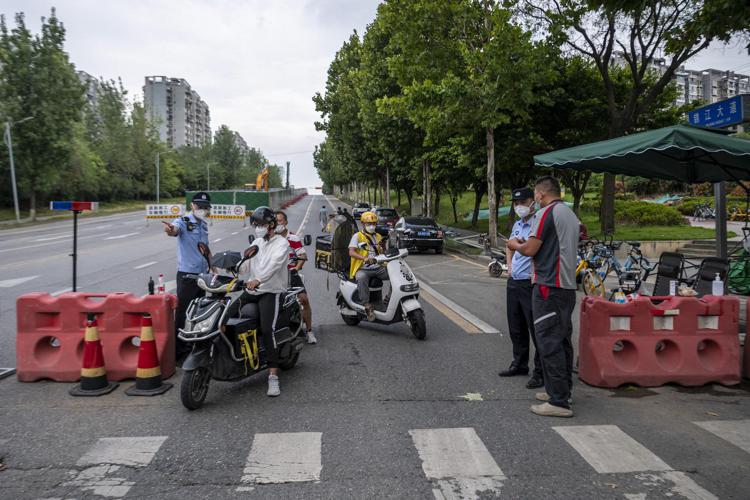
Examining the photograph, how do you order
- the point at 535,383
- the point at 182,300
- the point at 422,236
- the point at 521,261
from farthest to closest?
the point at 422,236
the point at 182,300
the point at 521,261
the point at 535,383

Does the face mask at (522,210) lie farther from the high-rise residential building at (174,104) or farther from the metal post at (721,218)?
the high-rise residential building at (174,104)

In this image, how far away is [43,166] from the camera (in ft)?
138

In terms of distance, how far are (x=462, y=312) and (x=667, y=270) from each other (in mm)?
3293

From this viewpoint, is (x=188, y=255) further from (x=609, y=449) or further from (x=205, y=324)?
(x=609, y=449)

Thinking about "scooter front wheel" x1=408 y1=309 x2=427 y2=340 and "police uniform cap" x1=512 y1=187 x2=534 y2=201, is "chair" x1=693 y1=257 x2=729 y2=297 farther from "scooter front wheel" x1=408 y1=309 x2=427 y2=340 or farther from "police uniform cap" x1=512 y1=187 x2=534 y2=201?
"scooter front wheel" x1=408 y1=309 x2=427 y2=340

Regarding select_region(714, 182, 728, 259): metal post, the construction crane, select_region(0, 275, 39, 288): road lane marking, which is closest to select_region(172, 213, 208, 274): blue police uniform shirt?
select_region(0, 275, 39, 288): road lane marking

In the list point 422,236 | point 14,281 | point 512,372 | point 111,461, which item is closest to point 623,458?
point 512,372

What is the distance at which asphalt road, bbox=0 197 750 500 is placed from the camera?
11.9 ft

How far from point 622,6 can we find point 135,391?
20.4 ft

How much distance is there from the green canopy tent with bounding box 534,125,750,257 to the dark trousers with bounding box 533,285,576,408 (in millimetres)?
3132

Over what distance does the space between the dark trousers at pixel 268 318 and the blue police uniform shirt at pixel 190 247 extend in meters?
1.33

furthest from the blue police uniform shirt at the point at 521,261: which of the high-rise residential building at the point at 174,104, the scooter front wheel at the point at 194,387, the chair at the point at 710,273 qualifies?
the high-rise residential building at the point at 174,104

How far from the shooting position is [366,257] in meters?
7.97

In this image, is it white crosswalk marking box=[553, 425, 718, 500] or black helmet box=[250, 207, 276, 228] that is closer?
white crosswalk marking box=[553, 425, 718, 500]
